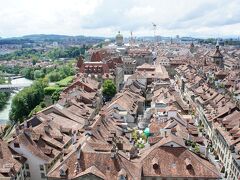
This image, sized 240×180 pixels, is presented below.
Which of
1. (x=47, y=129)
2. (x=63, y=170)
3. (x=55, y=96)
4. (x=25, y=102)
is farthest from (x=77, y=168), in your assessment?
(x=25, y=102)

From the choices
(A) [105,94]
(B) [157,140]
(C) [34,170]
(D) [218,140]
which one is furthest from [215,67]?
(C) [34,170]

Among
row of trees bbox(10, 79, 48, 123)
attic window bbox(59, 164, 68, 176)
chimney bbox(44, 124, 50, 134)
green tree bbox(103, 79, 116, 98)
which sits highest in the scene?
chimney bbox(44, 124, 50, 134)

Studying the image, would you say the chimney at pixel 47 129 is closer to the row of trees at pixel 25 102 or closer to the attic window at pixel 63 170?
the attic window at pixel 63 170

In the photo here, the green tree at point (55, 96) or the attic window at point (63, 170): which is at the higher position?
the attic window at point (63, 170)

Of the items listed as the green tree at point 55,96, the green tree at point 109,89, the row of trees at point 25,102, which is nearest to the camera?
the row of trees at point 25,102

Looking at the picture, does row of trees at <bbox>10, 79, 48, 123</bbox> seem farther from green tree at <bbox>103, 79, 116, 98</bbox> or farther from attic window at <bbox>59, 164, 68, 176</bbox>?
attic window at <bbox>59, 164, 68, 176</bbox>

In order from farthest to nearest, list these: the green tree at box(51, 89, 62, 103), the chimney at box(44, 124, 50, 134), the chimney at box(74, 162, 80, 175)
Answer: the green tree at box(51, 89, 62, 103) < the chimney at box(44, 124, 50, 134) < the chimney at box(74, 162, 80, 175)

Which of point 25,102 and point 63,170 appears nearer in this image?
point 63,170

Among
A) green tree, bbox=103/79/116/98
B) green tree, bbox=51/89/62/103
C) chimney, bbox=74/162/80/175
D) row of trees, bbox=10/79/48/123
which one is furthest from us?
green tree, bbox=103/79/116/98

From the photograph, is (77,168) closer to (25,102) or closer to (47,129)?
(47,129)

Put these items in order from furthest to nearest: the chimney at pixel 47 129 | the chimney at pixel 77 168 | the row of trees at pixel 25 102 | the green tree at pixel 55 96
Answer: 1. the green tree at pixel 55 96
2. the row of trees at pixel 25 102
3. the chimney at pixel 47 129
4. the chimney at pixel 77 168

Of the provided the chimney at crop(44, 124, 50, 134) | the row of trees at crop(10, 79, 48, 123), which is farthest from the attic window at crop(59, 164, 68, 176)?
the row of trees at crop(10, 79, 48, 123)

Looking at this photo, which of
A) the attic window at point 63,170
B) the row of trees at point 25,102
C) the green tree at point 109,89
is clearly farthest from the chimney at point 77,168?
the green tree at point 109,89
